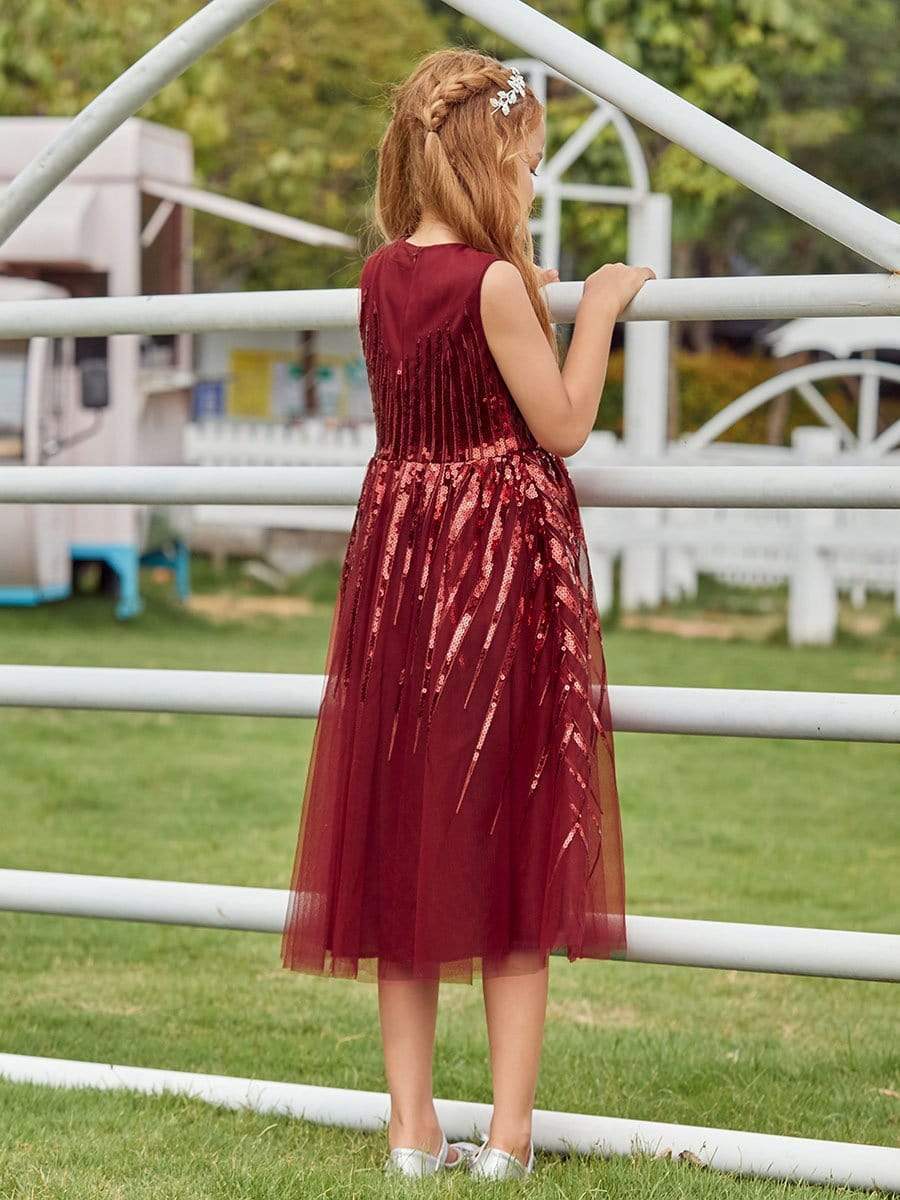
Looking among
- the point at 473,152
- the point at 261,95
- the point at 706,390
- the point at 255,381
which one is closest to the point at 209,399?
the point at 255,381

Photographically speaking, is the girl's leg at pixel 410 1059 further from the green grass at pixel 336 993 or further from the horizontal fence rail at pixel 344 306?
the horizontal fence rail at pixel 344 306

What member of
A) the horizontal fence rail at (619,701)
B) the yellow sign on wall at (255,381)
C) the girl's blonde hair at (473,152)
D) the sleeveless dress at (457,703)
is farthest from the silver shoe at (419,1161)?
the yellow sign on wall at (255,381)

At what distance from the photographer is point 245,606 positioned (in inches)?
509

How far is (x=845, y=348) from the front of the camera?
1236cm

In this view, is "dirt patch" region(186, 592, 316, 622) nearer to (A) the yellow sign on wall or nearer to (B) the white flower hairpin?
(A) the yellow sign on wall

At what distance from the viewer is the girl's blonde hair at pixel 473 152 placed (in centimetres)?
228

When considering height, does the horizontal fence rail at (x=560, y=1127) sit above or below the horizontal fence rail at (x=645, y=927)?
below

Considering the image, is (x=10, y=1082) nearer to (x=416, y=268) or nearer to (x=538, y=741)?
(x=538, y=741)

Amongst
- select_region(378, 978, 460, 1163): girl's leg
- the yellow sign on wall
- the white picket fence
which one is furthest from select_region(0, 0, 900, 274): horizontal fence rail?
the yellow sign on wall

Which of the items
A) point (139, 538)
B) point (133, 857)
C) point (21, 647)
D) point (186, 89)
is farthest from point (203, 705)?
point (186, 89)

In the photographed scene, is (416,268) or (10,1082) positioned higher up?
(416,268)

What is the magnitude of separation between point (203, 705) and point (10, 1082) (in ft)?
2.36

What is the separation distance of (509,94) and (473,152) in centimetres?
9

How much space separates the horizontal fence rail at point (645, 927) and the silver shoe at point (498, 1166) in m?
0.29
